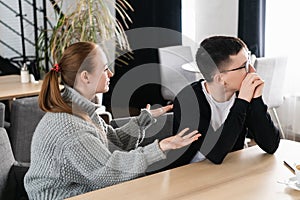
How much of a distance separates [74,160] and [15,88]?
2496mm

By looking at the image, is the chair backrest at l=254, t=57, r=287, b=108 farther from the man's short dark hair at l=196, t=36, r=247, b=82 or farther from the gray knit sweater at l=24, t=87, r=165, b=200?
the gray knit sweater at l=24, t=87, r=165, b=200

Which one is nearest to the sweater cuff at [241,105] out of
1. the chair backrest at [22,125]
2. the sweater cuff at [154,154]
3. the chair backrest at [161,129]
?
the sweater cuff at [154,154]

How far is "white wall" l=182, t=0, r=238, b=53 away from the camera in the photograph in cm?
478

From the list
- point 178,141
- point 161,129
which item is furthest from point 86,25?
point 178,141

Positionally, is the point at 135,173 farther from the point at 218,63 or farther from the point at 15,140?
the point at 15,140

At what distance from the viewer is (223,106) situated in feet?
7.04

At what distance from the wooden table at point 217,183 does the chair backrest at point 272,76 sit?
1.99 meters

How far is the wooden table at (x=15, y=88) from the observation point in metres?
3.88

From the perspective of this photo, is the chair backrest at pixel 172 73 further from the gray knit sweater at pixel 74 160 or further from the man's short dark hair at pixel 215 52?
the gray knit sweater at pixel 74 160

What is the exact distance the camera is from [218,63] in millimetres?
2113

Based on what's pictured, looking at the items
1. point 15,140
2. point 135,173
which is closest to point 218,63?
point 135,173

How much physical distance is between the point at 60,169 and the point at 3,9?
12.1ft

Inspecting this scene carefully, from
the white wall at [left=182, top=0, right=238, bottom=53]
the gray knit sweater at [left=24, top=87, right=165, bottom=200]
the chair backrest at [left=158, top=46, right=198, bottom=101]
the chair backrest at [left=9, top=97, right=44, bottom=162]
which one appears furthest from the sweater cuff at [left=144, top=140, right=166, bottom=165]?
the white wall at [left=182, top=0, right=238, bottom=53]

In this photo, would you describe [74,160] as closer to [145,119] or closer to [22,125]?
[145,119]
